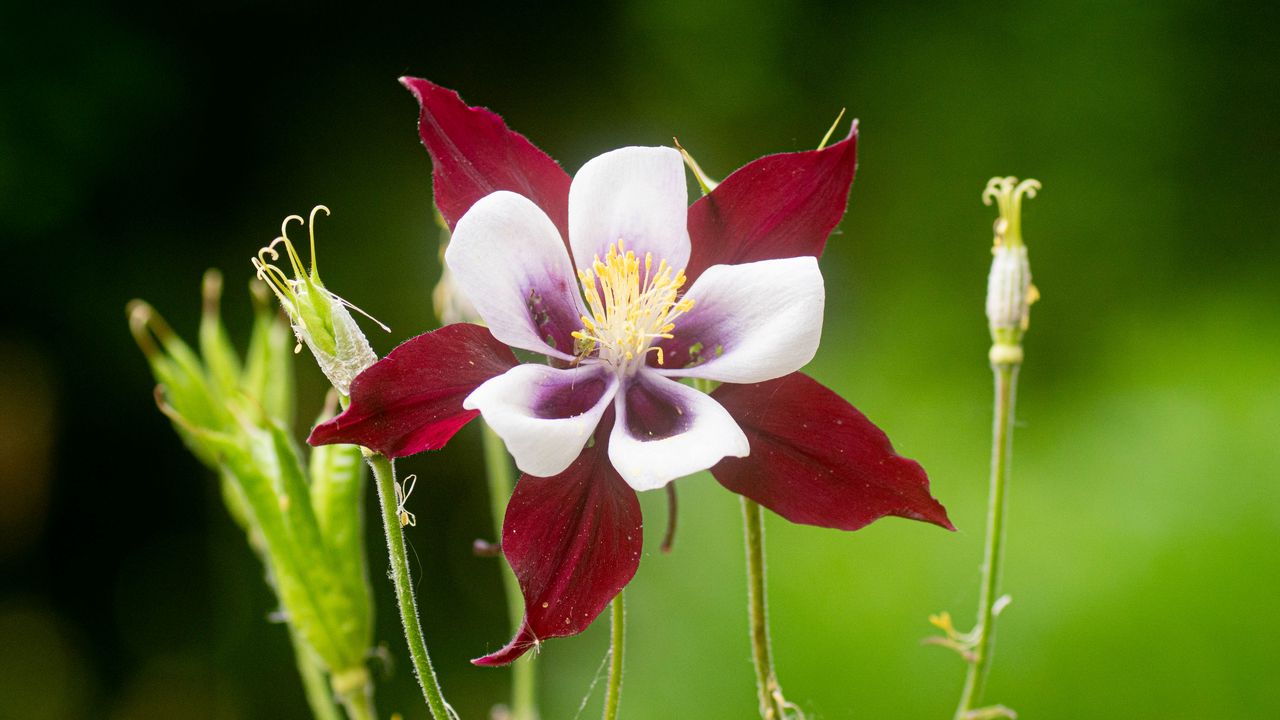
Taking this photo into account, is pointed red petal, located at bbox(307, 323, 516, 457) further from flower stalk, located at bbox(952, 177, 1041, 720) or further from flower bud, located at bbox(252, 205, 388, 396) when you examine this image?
flower stalk, located at bbox(952, 177, 1041, 720)

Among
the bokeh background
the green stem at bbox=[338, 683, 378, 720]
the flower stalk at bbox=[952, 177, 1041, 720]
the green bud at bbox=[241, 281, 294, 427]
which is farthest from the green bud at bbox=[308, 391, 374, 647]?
the bokeh background

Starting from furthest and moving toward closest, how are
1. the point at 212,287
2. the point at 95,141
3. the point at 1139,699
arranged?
the point at 95,141 < the point at 1139,699 < the point at 212,287

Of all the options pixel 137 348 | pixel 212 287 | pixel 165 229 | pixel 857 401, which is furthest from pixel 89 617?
pixel 212 287

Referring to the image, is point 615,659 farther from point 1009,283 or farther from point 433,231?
point 433,231

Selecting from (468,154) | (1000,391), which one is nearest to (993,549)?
(1000,391)

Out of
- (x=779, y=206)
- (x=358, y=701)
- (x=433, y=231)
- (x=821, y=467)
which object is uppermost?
(x=433, y=231)

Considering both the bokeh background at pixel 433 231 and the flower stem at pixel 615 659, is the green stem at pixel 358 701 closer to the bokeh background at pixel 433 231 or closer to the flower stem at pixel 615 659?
the flower stem at pixel 615 659

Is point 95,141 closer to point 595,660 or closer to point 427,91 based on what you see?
point 595,660
